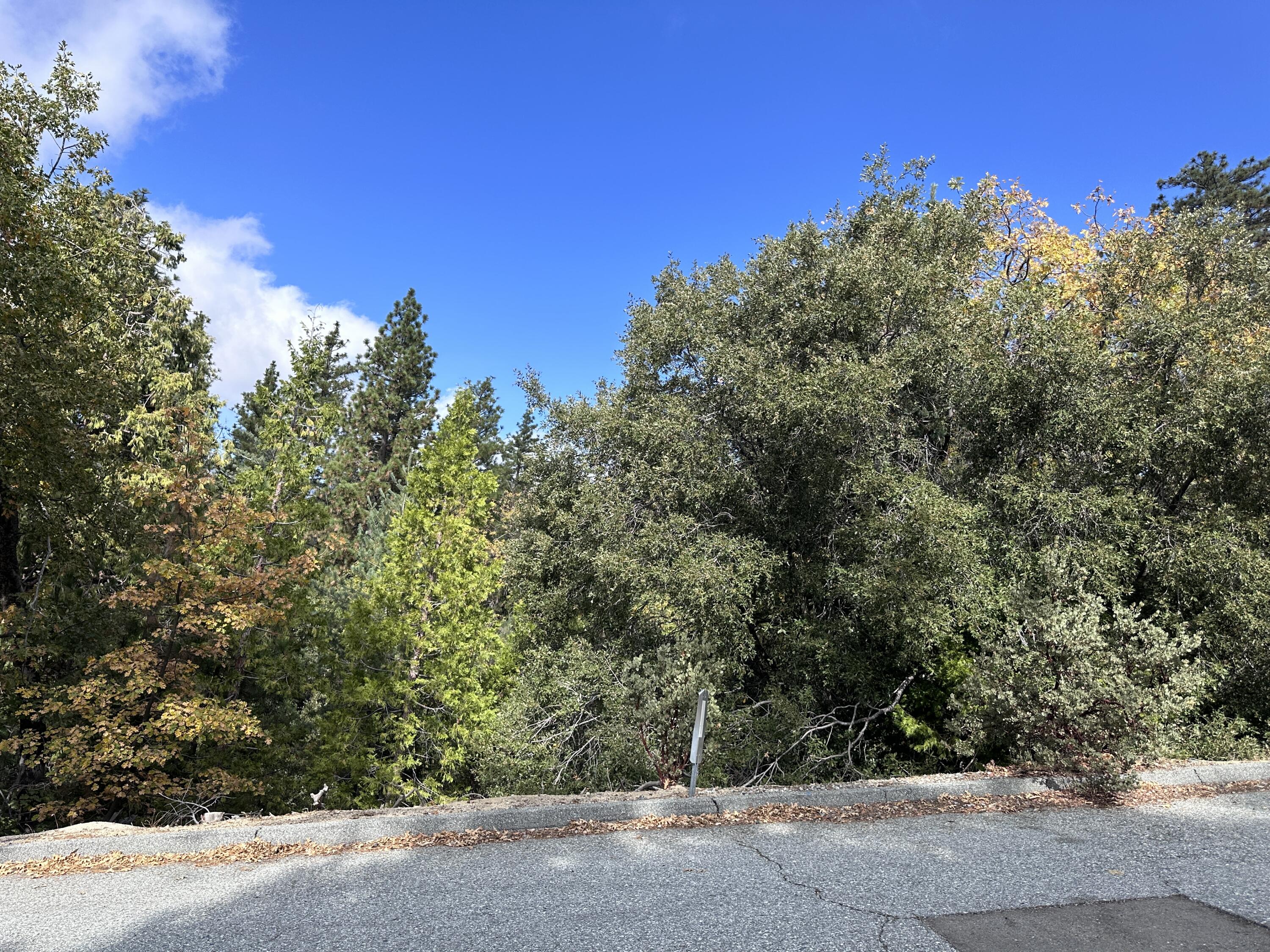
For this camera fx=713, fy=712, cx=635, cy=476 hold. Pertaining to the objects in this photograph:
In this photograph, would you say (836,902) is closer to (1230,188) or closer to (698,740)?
(698,740)

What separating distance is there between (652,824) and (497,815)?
3.55ft

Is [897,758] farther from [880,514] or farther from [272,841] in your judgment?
[272,841]

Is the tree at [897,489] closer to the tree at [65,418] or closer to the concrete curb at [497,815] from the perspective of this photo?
the concrete curb at [497,815]

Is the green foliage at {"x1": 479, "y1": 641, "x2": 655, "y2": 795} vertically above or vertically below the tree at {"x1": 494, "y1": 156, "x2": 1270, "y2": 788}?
below

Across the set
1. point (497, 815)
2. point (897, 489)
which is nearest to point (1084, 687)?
point (897, 489)

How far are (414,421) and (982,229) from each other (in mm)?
23533

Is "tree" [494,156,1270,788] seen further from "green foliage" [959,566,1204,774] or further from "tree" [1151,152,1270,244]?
"tree" [1151,152,1270,244]

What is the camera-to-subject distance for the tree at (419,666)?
13250 mm

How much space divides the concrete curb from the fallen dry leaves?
39mm

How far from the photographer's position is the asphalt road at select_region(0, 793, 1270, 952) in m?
3.27

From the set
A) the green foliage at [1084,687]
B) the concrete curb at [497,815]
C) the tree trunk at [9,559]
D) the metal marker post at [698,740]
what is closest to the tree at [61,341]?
the tree trunk at [9,559]

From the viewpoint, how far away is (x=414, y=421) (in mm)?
30297

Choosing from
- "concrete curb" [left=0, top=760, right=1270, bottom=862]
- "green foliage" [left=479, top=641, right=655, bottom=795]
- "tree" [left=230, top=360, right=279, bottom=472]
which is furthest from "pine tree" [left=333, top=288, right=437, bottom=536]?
"concrete curb" [left=0, top=760, right=1270, bottom=862]

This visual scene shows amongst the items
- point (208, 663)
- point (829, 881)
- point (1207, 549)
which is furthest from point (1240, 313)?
point (208, 663)
